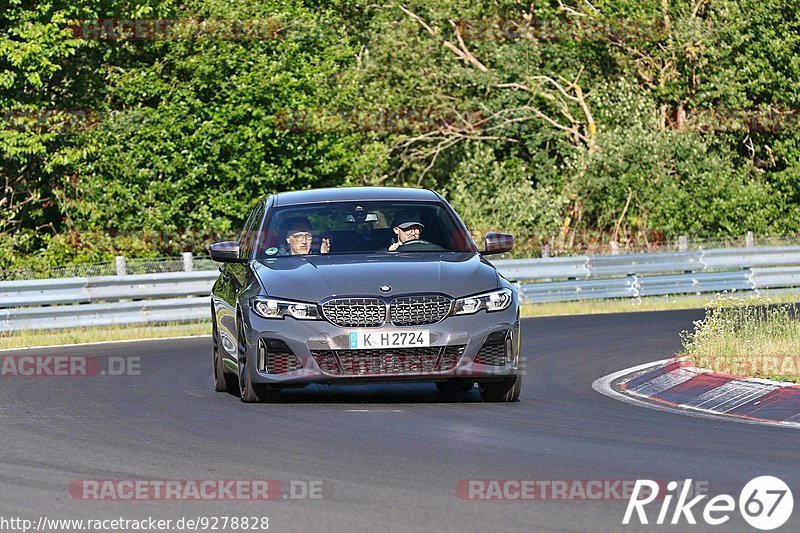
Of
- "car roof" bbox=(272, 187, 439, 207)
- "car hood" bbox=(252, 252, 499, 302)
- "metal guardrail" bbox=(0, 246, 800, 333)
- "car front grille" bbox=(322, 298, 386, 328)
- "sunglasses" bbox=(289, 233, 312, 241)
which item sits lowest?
"metal guardrail" bbox=(0, 246, 800, 333)

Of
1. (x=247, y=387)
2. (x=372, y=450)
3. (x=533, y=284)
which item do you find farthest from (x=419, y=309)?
(x=533, y=284)

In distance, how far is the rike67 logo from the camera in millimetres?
7004

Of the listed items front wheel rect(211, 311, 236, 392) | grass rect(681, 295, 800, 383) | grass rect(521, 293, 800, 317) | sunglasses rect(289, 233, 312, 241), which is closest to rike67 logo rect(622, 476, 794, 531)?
grass rect(681, 295, 800, 383)

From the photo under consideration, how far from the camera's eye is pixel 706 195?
122 ft

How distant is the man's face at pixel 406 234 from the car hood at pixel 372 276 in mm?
362

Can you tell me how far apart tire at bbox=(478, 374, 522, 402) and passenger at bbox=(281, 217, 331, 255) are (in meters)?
1.70

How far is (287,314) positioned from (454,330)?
1.20 metres

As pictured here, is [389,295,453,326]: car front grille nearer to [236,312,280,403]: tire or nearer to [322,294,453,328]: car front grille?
[322,294,453,328]: car front grille

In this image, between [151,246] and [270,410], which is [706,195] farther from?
[270,410]

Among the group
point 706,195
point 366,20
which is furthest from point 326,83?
point 366,20

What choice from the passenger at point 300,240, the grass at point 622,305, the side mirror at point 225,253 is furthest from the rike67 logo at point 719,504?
the grass at point 622,305

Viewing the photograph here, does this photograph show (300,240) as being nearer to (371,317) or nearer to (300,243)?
(300,243)

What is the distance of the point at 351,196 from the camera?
43.4 ft

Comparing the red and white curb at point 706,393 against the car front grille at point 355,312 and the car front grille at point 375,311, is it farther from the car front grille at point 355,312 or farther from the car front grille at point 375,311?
the car front grille at point 355,312
